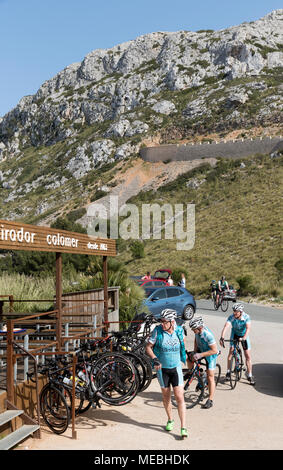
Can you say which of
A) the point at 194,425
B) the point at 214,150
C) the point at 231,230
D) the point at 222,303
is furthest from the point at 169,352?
the point at 214,150

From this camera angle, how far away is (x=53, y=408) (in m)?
6.79

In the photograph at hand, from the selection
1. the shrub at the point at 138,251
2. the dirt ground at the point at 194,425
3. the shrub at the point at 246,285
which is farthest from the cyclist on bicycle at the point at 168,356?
the shrub at the point at 138,251

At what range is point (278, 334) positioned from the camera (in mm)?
Answer: 14641

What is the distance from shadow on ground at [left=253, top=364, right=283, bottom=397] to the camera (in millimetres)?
8883

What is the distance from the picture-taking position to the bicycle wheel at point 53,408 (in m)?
6.53

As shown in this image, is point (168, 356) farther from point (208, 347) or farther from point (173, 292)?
point (173, 292)

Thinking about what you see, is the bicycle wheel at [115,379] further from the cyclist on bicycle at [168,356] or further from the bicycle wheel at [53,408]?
the cyclist on bicycle at [168,356]

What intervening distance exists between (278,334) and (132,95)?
11052 centimetres

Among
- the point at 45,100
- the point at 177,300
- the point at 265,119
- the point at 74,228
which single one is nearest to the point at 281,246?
the point at 74,228

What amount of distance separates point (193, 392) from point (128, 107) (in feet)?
370

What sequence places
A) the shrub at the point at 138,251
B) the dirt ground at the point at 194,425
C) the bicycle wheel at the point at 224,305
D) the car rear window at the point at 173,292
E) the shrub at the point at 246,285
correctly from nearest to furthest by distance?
the dirt ground at the point at 194,425 → the car rear window at the point at 173,292 → the bicycle wheel at the point at 224,305 → the shrub at the point at 246,285 → the shrub at the point at 138,251

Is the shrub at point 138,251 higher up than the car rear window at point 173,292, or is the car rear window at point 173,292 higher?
the shrub at point 138,251

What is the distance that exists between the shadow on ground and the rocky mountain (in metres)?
70.3

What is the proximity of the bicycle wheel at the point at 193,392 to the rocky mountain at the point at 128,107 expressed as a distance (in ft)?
236
